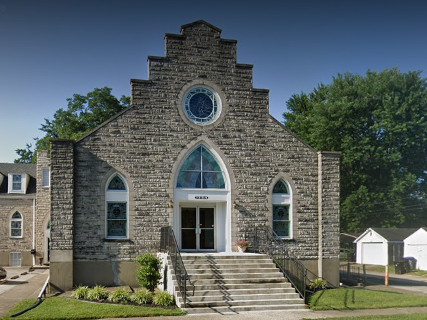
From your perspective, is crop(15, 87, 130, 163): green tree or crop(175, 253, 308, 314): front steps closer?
crop(175, 253, 308, 314): front steps

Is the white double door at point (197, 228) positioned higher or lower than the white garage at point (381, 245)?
higher

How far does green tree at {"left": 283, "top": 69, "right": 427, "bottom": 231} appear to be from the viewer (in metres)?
40.0

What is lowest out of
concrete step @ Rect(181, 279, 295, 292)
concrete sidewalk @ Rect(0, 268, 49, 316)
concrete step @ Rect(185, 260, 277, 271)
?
concrete sidewalk @ Rect(0, 268, 49, 316)

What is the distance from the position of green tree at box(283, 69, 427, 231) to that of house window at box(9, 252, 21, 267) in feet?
80.8

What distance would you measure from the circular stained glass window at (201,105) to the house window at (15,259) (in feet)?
64.1

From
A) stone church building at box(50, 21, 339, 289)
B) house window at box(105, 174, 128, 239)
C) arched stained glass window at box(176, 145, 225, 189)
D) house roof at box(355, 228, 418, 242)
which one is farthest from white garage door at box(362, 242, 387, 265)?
house window at box(105, 174, 128, 239)

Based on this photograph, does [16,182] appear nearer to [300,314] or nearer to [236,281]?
[236,281]

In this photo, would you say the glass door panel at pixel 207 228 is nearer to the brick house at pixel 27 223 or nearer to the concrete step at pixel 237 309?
the concrete step at pixel 237 309

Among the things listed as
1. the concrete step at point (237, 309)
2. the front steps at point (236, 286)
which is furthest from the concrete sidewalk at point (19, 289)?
the concrete step at point (237, 309)

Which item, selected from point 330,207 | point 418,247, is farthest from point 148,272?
point 418,247

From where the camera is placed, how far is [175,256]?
17000 millimetres

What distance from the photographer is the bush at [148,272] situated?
17.5 metres

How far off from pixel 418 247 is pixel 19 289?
26.5m

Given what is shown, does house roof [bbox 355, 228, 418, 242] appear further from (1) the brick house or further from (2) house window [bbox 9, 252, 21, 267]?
(2) house window [bbox 9, 252, 21, 267]
